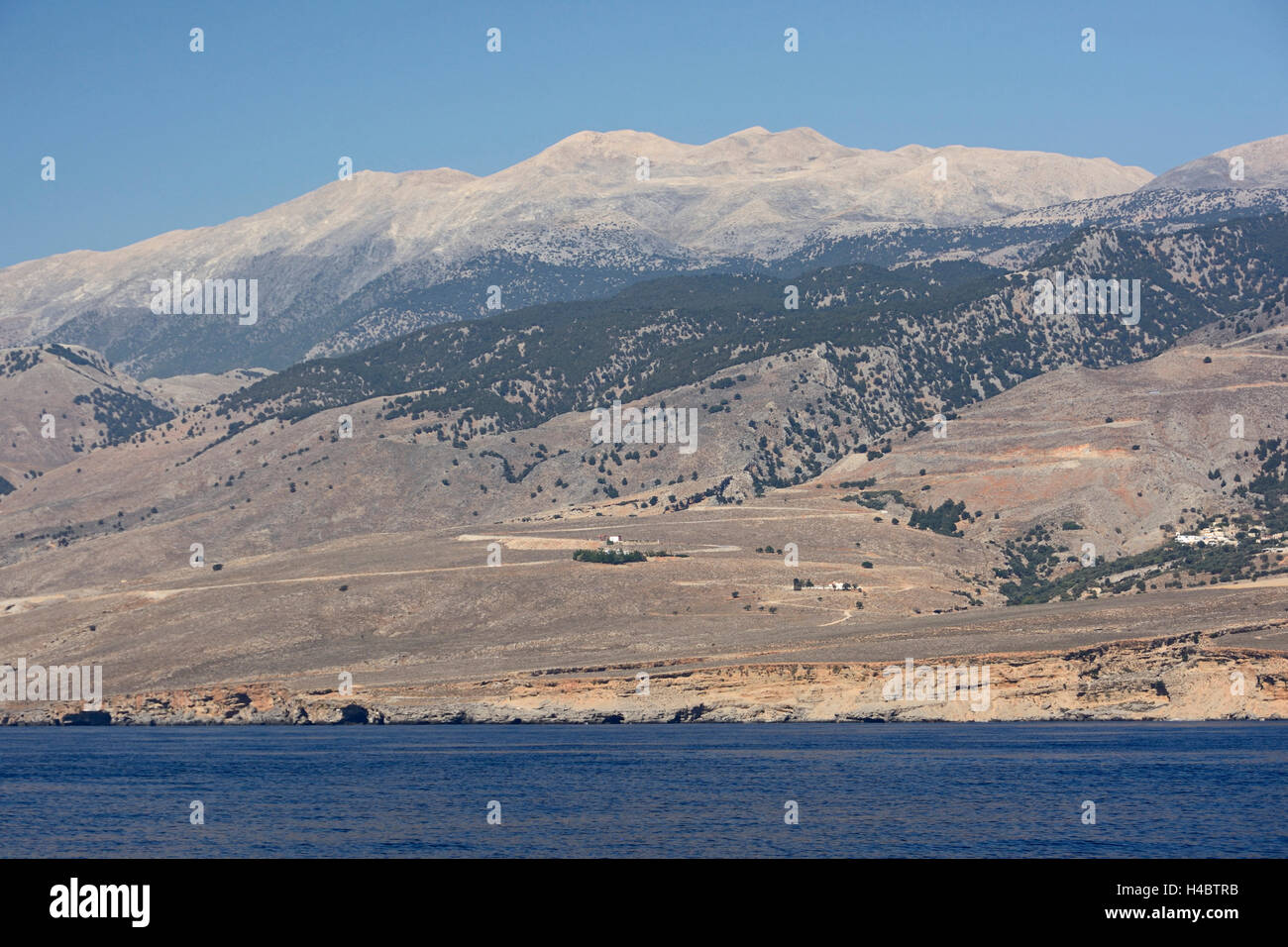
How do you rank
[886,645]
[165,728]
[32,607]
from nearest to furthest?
1. [886,645]
2. [165,728]
3. [32,607]

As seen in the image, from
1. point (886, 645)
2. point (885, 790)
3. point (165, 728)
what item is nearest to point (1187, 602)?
point (886, 645)

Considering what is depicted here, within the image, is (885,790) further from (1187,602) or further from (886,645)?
(1187,602)

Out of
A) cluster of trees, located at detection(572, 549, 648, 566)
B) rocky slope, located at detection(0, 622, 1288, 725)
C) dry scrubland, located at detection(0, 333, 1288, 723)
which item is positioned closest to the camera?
rocky slope, located at detection(0, 622, 1288, 725)

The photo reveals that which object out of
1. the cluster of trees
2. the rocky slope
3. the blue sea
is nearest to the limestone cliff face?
the rocky slope

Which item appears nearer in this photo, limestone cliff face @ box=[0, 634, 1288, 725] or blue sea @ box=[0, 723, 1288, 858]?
blue sea @ box=[0, 723, 1288, 858]

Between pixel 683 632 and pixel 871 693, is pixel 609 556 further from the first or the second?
pixel 871 693

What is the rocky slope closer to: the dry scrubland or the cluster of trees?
the dry scrubland
